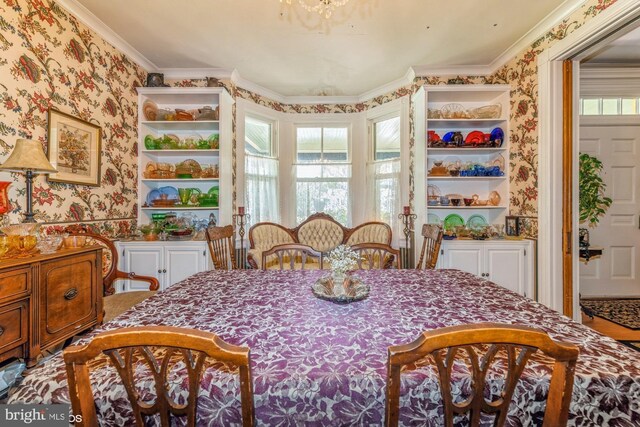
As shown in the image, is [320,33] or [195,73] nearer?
[320,33]

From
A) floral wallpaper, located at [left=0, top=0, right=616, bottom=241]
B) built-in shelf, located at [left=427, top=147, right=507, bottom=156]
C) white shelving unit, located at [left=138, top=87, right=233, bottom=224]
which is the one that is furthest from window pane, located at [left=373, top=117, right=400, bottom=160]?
white shelving unit, located at [left=138, top=87, right=233, bottom=224]

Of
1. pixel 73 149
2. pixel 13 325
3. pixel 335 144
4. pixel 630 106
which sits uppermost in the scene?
pixel 630 106

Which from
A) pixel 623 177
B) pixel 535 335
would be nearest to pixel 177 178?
pixel 535 335

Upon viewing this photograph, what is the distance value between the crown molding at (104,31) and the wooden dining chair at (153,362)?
2.95 m

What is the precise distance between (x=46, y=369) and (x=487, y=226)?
11.9 feet

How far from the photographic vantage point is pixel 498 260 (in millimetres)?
2906

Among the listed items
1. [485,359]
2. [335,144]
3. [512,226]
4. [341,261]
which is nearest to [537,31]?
[512,226]

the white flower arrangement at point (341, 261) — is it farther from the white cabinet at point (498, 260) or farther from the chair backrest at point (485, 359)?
the white cabinet at point (498, 260)

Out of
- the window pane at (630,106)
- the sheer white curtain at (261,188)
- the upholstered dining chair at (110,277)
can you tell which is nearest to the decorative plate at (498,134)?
the window pane at (630,106)

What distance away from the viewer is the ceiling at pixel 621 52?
278 cm

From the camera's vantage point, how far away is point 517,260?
2869 millimetres

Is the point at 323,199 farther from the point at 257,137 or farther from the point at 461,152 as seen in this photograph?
the point at 461,152

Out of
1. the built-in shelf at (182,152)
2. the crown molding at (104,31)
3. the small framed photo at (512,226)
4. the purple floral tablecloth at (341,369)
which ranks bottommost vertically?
the purple floral tablecloth at (341,369)

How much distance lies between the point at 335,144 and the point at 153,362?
3.90 meters
